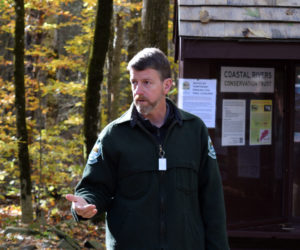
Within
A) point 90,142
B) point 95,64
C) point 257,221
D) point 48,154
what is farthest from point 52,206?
point 257,221

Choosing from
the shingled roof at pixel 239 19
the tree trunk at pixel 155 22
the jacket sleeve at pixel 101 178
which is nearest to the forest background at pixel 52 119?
the tree trunk at pixel 155 22

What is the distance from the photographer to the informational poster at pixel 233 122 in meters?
5.20

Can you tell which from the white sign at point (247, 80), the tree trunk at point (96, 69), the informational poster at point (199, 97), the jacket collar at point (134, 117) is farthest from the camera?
the tree trunk at point (96, 69)

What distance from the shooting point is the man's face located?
2.55 m

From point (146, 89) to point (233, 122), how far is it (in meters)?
2.88

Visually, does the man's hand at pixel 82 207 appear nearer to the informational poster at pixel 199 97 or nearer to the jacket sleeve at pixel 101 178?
the jacket sleeve at pixel 101 178

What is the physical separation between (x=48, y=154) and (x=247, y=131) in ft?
20.4

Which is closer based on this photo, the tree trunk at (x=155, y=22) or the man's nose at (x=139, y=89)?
the man's nose at (x=139, y=89)

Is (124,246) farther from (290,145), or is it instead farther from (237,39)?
(290,145)

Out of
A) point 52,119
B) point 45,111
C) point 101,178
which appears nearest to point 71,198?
point 101,178

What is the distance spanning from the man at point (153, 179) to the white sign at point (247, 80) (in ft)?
8.66

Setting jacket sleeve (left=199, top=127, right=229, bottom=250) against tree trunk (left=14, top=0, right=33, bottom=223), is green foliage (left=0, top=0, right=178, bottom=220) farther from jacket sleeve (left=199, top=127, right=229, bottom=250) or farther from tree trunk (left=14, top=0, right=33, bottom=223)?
jacket sleeve (left=199, top=127, right=229, bottom=250)

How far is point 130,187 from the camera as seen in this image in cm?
253

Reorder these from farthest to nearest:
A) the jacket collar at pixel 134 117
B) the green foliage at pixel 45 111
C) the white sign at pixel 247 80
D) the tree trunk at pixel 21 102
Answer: the green foliage at pixel 45 111
the tree trunk at pixel 21 102
the white sign at pixel 247 80
the jacket collar at pixel 134 117
